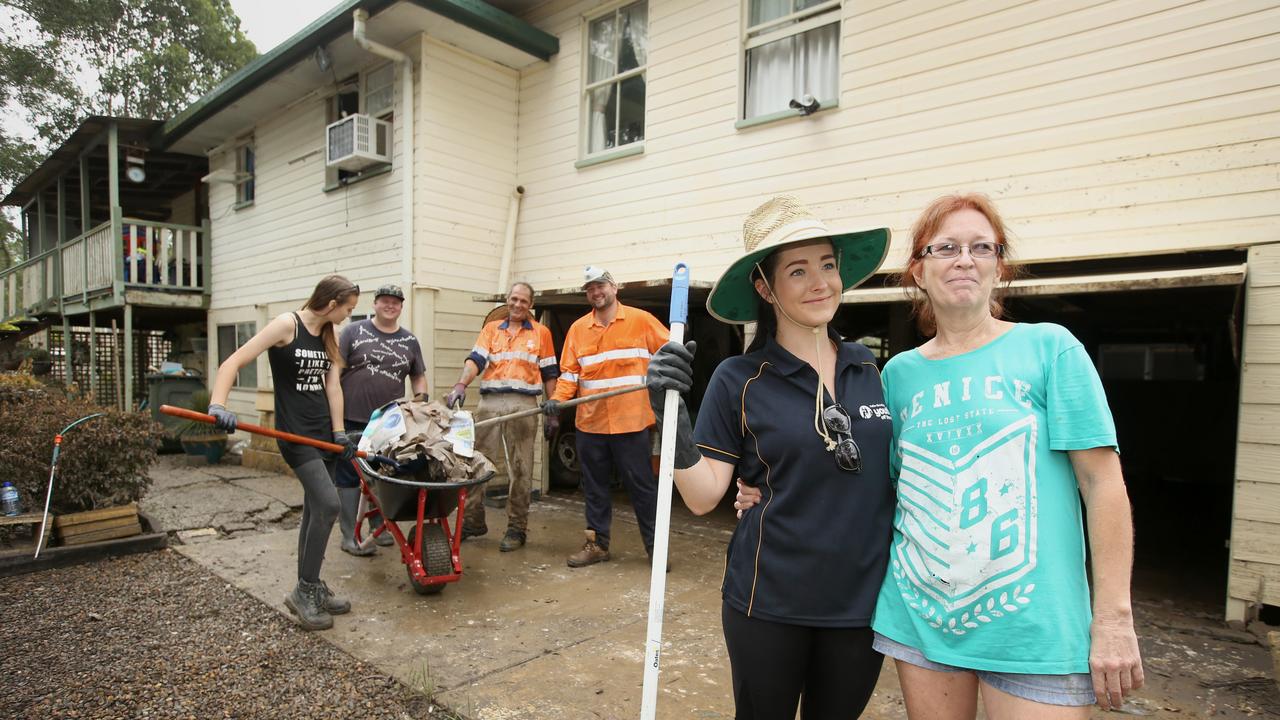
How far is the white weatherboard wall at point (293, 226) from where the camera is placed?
8180 millimetres

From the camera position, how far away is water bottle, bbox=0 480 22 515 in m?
4.84

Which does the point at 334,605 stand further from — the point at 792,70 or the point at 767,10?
the point at 767,10

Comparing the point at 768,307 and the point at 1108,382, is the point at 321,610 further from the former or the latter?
the point at 1108,382

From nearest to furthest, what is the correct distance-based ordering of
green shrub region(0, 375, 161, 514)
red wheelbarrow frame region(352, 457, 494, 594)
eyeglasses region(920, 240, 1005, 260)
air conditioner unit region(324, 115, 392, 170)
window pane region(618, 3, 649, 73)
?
eyeglasses region(920, 240, 1005, 260)
red wheelbarrow frame region(352, 457, 494, 594)
green shrub region(0, 375, 161, 514)
window pane region(618, 3, 649, 73)
air conditioner unit region(324, 115, 392, 170)

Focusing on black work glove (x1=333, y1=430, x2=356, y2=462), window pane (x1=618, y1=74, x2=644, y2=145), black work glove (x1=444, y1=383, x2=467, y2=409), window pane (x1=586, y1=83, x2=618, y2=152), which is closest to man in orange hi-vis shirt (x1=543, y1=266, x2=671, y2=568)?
black work glove (x1=444, y1=383, x2=467, y2=409)

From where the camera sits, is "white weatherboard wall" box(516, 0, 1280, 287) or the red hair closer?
the red hair

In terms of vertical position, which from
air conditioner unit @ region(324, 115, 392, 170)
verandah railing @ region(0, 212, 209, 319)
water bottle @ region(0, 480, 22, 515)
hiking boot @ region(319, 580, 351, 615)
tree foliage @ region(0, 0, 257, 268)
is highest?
tree foliage @ region(0, 0, 257, 268)

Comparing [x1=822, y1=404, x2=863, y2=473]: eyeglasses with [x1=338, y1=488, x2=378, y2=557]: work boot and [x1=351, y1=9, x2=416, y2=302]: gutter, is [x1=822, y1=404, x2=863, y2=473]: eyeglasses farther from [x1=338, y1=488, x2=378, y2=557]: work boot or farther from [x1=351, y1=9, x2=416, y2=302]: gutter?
[x1=351, y1=9, x2=416, y2=302]: gutter

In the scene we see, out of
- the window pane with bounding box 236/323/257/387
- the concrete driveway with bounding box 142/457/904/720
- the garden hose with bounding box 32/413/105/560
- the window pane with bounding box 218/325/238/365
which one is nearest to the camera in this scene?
the concrete driveway with bounding box 142/457/904/720

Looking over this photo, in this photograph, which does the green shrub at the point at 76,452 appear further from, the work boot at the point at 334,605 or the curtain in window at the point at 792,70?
the curtain in window at the point at 792,70

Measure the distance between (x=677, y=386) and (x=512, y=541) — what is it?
4.07 m

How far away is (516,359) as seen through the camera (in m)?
5.64

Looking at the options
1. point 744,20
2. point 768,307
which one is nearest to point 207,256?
point 744,20

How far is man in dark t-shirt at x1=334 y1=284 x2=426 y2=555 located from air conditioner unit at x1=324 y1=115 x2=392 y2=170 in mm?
3379
